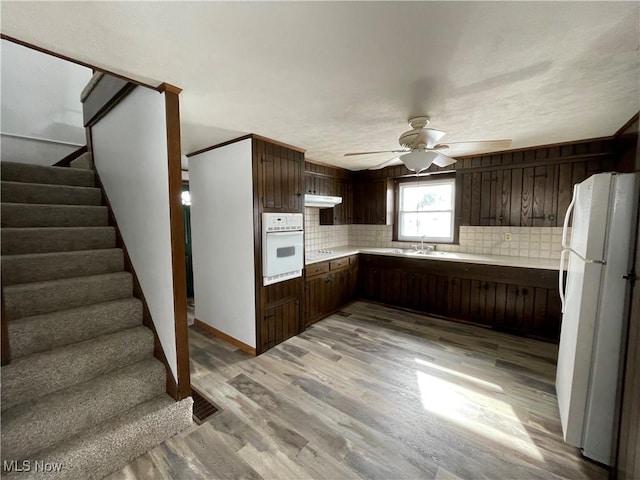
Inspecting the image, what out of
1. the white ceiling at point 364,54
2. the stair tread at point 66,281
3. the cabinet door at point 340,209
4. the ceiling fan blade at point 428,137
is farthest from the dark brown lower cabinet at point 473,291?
the stair tread at point 66,281

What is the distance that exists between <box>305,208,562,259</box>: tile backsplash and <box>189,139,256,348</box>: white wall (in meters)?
1.57

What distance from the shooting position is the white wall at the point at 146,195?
1.81 metres

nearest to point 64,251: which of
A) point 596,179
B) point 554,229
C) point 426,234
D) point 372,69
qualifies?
point 372,69

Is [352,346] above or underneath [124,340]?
underneath

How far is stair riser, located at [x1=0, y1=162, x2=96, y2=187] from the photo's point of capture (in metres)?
2.51

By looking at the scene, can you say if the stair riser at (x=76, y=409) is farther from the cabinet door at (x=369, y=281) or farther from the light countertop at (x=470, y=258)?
the cabinet door at (x=369, y=281)

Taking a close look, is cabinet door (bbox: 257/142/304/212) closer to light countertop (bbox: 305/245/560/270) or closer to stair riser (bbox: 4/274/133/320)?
light countertop (bbox: 305/245/560/270)

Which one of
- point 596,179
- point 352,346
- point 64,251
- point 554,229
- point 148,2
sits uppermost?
point 148,2

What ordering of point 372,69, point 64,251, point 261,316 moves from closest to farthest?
point 372,69 < point 64,251 < point 261,316

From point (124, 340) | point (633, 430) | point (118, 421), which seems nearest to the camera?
point (633, 430)

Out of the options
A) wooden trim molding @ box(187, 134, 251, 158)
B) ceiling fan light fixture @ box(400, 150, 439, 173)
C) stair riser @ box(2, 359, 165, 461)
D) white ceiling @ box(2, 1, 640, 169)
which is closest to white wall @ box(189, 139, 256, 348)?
wooden trim molding @ box(187, 134, 251, 158)

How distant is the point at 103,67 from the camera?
1495mm

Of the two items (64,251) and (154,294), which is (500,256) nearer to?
(154,294)

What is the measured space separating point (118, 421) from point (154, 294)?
0.82m
